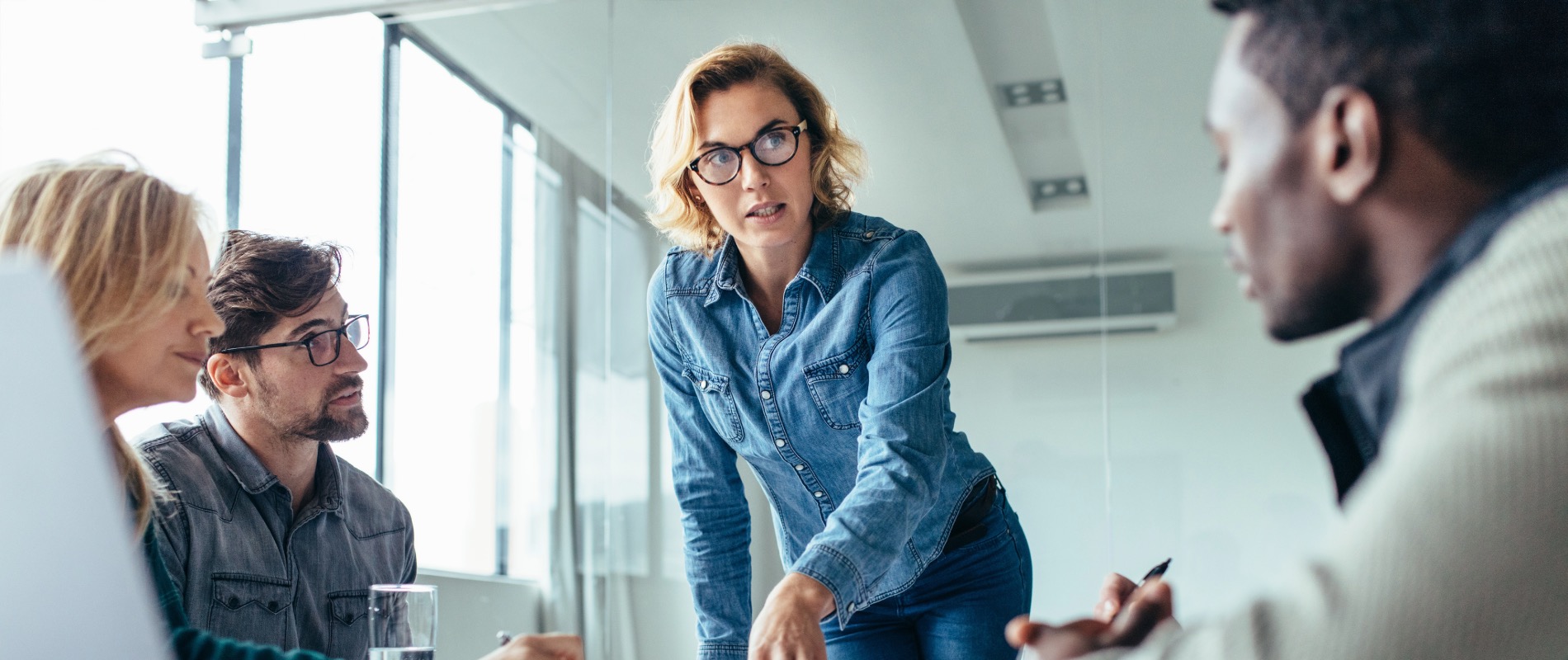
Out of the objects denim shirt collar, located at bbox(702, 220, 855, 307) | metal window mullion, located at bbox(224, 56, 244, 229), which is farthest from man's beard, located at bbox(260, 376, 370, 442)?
metal window mullion, located at bbox(224, 56, 244, 229)

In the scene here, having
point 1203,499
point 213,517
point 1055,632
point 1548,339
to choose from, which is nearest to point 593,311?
point 1203,499

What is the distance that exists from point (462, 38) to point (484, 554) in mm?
1508

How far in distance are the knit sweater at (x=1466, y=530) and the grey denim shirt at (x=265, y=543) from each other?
139 centimetres

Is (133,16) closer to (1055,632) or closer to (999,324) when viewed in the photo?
(999,324)

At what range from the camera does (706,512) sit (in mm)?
1646

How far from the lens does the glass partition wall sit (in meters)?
3.00

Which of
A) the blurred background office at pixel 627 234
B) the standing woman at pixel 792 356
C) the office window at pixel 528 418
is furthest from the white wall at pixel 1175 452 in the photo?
the standing woman at pixel 792 356

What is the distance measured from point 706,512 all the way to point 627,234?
6.57 ft

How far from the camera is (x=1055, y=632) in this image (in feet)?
2.02

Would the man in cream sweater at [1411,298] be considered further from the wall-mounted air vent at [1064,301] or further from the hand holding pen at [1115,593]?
the wall-mounted air vent at [1064,301]

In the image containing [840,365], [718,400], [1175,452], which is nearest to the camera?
[840,365]

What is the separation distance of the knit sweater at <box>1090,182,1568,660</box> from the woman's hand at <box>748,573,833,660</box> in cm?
64

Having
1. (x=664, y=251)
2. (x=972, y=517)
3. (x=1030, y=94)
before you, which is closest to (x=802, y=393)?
(x=972, y=517)

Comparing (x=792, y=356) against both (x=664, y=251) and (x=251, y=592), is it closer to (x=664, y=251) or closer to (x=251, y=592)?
(x=251, y=592)
